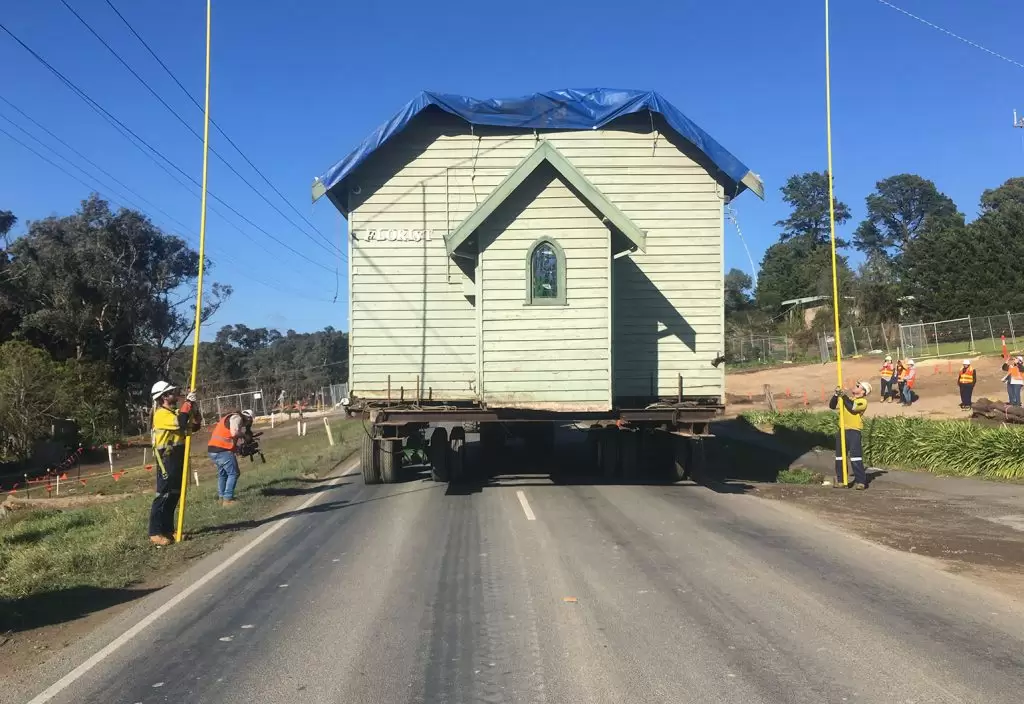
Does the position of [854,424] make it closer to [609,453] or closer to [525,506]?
[609,453]

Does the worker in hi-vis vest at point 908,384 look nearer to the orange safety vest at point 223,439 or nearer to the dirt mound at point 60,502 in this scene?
the orange safety vest at point 223,439

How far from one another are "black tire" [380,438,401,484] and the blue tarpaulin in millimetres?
4353

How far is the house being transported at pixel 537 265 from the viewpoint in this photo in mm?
12867

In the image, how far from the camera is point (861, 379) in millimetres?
35094

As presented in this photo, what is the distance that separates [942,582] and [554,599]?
342 cm

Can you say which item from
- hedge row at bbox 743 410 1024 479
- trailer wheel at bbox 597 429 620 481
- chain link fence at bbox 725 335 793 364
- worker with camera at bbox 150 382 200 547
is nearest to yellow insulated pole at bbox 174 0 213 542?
worker with camera at bbox 150 382 200 547

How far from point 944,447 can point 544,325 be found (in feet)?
26.3

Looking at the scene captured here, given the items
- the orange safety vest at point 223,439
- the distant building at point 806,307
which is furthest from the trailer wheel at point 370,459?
the distant building at point 806,307

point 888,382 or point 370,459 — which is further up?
point 888,382

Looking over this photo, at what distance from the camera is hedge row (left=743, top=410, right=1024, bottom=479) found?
46.0 feet

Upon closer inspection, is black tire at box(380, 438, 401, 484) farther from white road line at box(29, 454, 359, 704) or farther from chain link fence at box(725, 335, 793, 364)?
chain link fence at box(725, 335, 793, 364)

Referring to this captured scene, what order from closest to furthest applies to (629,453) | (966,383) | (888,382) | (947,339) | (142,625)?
(142,625) < (629,453) < (966,383) < (888,382) < (947,339)

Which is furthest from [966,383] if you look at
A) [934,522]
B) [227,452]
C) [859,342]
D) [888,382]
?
[859,342]

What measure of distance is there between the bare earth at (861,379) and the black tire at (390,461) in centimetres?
1505
